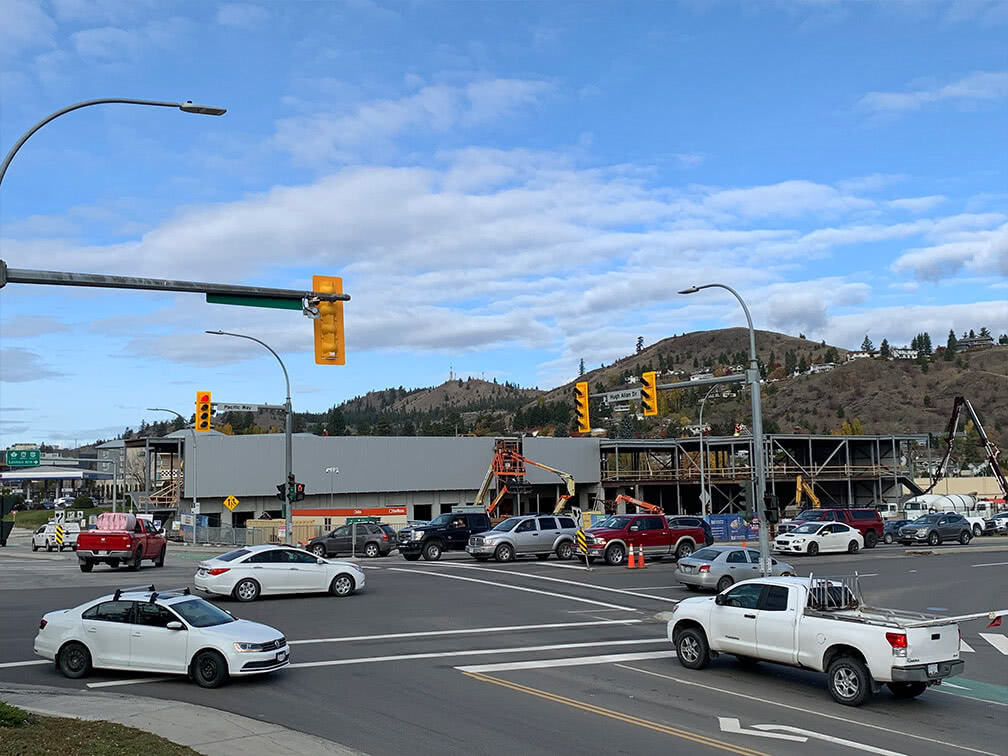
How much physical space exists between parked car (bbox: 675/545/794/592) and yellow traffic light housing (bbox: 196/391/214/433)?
2188cm

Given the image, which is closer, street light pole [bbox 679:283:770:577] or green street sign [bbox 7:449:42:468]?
street light pole [bbox 679:283:770:577]

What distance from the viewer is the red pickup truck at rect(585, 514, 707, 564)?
3472cm

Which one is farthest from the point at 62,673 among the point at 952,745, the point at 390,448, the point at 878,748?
the point at 390,448

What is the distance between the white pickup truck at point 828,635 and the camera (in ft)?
42.2

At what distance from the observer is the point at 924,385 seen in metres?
163

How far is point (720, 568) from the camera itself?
26.6m

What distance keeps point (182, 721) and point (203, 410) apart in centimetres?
2997

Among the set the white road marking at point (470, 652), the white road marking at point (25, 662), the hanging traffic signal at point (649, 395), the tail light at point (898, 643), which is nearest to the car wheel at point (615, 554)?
the hanging traffic signal at point (649, 395)

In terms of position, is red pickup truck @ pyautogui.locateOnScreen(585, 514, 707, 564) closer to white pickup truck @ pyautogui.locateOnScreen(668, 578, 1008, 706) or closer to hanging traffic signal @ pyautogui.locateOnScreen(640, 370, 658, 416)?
hanging traffic signal @ pyautogui.locateOnScreen(640, 370, 658, 416)

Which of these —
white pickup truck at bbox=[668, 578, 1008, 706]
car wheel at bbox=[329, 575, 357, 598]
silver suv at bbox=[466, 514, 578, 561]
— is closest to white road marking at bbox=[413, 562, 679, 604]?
silver suv at bbox=[466, 514, 578, 561]

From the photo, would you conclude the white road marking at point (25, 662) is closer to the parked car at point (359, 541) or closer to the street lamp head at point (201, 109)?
the street lamp head at point (201, 109)

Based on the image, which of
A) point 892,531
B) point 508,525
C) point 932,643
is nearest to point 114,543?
point 508,525

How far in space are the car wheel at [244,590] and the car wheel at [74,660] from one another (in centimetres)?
928

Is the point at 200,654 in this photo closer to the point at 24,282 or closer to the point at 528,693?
the point at 528,693
